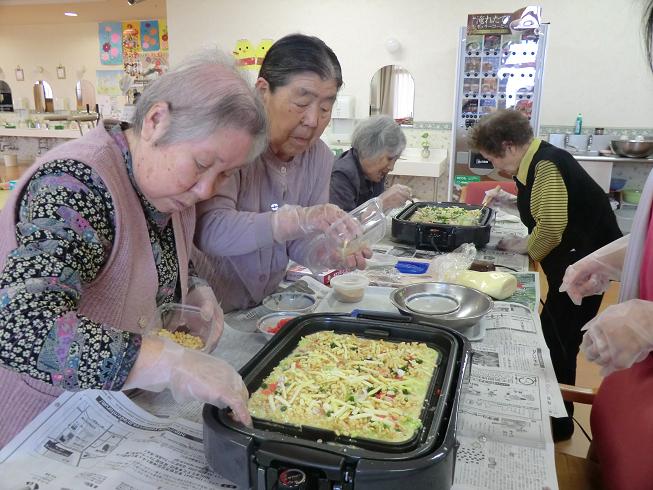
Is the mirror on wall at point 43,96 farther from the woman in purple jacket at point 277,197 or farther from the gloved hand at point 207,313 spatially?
the gloved hand at point 207,313

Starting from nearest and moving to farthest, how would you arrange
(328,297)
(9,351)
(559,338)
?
(9,351) → (328,297) → (559,338)

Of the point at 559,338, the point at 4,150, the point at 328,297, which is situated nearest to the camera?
the point at 328,297

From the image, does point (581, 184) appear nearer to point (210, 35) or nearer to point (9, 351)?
point (9, 351)

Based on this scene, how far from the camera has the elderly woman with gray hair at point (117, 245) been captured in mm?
809

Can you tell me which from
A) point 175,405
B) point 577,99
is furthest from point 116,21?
point 175,405

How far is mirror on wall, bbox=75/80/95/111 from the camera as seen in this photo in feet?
24.0

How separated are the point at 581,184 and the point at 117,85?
6.73m

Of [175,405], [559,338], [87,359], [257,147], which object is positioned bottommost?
[559,338]

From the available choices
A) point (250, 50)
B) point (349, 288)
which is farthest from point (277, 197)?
point (250, 50)

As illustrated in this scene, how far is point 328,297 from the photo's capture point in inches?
66.9

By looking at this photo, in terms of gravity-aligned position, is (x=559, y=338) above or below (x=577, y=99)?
below

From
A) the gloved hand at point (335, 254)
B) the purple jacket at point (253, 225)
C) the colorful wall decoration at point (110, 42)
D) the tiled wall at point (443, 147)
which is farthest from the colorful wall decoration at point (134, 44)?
the gloved hand at point (335, 254)

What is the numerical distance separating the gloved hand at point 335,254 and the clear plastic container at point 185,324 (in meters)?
0.54

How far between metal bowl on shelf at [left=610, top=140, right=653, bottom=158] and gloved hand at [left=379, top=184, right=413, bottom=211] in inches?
111
